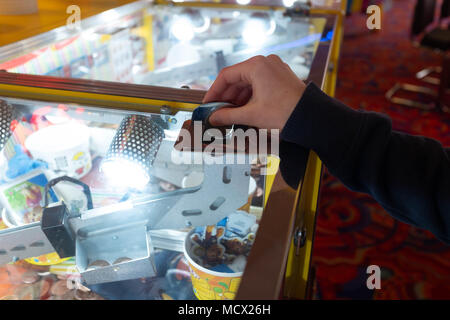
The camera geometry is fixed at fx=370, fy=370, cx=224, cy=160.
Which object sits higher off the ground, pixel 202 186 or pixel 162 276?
pixel 202 186

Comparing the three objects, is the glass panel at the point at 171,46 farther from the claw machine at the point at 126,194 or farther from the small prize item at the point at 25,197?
the small prize item at the point at 25,197

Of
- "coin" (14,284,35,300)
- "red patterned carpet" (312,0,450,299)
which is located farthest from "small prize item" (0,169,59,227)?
"red patterned carpet" (312,0,450,299)

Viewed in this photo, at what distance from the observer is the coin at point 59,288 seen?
0.58 meters

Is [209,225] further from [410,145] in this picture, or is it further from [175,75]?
[175,75]

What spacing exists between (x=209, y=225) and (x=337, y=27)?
35.2 inches

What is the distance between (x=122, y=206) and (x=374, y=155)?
37 centimetres

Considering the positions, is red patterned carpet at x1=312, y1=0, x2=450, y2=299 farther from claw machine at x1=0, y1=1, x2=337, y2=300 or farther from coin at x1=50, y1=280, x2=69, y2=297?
coin at x1=50, y1=280, x2=69, y2=297

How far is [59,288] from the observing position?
59cm

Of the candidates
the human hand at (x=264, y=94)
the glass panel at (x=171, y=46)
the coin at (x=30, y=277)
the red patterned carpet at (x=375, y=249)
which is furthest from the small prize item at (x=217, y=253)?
the red patterned carpet at (x=375, y=249)

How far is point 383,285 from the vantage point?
4.60 feet

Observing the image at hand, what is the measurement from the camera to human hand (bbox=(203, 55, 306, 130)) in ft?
1.57

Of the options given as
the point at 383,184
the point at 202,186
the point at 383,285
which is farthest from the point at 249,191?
the point at 383,285

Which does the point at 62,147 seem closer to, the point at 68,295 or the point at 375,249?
the point at 68,295
